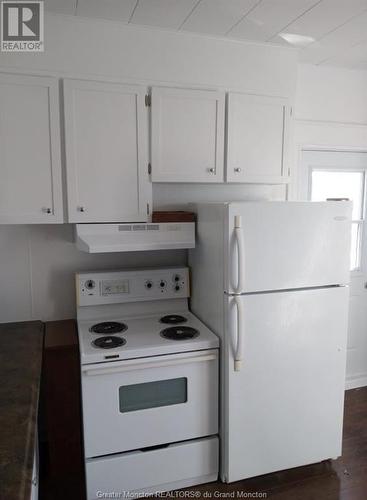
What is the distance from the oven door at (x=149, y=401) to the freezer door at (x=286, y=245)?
0.49 metres

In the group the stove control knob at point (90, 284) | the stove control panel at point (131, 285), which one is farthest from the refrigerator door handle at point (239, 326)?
the stove control knob at point (90, 284)

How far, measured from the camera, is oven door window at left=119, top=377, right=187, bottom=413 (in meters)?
1.98

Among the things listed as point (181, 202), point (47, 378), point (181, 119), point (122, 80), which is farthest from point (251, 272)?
point (122, 80)

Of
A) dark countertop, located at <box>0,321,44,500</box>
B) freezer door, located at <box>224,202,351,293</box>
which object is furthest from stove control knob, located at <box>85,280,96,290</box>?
freezer door, located at <box>224,202,351,293</box>

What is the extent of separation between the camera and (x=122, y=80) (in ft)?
7.39

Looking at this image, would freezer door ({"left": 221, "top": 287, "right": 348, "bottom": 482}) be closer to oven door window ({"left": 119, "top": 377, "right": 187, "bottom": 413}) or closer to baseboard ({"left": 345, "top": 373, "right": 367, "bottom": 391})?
oven door window ({"left": 119, "top": 377, "right": 187, "bottom": 413})

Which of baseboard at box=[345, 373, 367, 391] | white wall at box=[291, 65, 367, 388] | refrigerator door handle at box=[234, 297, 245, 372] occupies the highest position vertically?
white wall at box=[291, 65, 367, 388]

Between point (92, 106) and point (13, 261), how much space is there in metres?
1.07

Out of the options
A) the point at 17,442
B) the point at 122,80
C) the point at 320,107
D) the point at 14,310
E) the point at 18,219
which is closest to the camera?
the point at 17,442

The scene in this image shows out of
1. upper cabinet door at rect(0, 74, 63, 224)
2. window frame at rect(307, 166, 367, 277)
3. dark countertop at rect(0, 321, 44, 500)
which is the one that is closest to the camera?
dark countertop at rect(0, 321, 44, 500)

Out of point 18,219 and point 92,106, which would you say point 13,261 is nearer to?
point 18,219

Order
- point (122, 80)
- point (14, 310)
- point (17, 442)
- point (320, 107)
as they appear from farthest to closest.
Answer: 1. point (320, 107)
2. point (14, 310)
3. point (122, 80)
4. point (17, 442)
